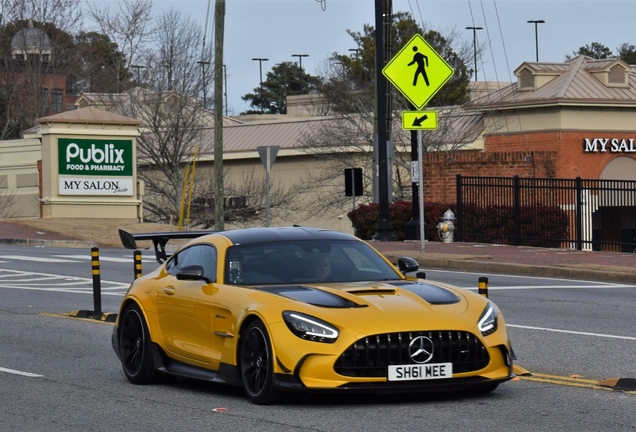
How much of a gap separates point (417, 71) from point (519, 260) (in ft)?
14.7

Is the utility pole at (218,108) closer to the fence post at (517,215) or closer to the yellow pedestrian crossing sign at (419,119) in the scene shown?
the fence post at (517,215)

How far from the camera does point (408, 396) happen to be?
28.7 feet

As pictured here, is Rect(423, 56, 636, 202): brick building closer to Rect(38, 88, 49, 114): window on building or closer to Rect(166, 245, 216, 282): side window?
Rect(38, 88, 49, 114): window on building

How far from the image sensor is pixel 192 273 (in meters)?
9.27

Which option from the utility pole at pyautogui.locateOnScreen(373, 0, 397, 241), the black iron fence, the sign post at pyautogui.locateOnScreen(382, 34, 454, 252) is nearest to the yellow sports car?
the sign post at pyautogui.locateOnScreen(382, 34, 454, 252)

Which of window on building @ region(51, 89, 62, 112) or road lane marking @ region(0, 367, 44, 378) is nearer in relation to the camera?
road lane marking @ region(0, 367, 44, 378)

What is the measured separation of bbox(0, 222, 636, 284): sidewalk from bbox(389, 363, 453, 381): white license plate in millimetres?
12755

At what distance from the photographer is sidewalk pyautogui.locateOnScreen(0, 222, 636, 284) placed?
20938 millimetres

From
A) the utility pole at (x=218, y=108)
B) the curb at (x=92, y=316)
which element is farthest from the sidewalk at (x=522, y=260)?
the curb at (x=92, y=316)

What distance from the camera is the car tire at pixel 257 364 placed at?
327 inches

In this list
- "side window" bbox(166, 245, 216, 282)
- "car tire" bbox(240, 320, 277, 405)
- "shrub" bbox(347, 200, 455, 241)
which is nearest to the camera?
"car tire" bbox(240, 320, 277, 405)

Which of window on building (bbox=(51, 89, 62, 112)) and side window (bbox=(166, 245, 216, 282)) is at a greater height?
window on building (bbox=(51, 89, 62, 112))

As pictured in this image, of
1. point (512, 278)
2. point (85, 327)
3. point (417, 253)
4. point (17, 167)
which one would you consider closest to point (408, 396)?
point (85, 327)

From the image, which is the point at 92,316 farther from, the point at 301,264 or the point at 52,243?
the point at 52,243
